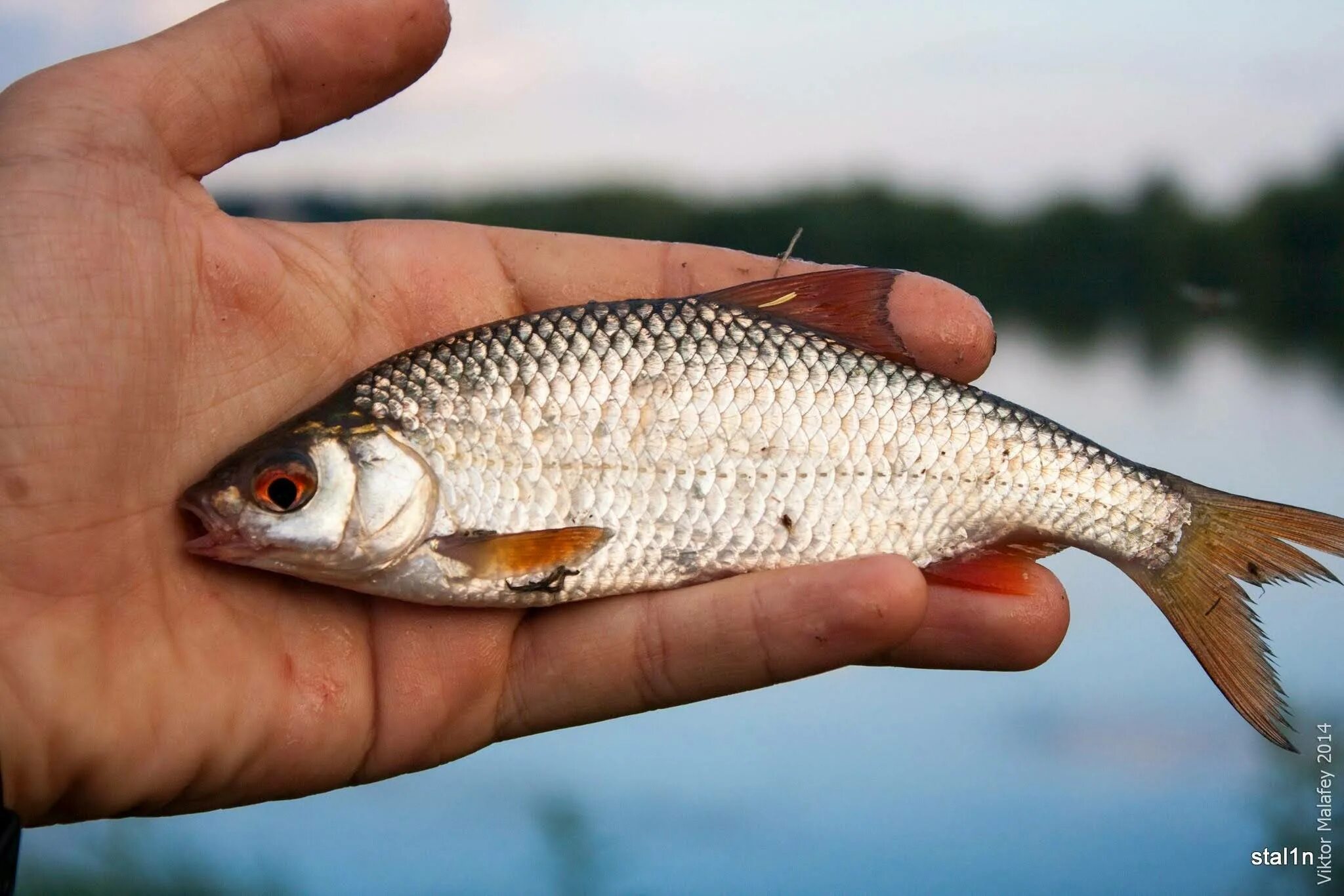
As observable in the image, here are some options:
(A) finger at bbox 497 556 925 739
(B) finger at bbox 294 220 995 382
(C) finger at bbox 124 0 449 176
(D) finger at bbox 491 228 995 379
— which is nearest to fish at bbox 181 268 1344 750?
(A) finger at bbox 497 556 925 739

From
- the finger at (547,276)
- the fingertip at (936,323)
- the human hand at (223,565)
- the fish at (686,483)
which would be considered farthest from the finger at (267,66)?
the fingertip at (936,323)

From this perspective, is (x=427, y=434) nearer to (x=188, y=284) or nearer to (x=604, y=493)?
(x=604, y=493)

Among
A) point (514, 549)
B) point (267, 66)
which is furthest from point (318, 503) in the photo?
point (267, 66)

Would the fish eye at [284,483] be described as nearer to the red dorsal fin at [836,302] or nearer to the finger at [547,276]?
the finger at [547,276]

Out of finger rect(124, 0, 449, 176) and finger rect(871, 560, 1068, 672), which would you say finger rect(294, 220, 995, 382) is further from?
finger rect(871, 560, 1068, 672)

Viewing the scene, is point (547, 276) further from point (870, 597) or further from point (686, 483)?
point (870, 597)

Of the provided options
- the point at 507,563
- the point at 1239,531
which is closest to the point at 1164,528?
the point at 1239,531
